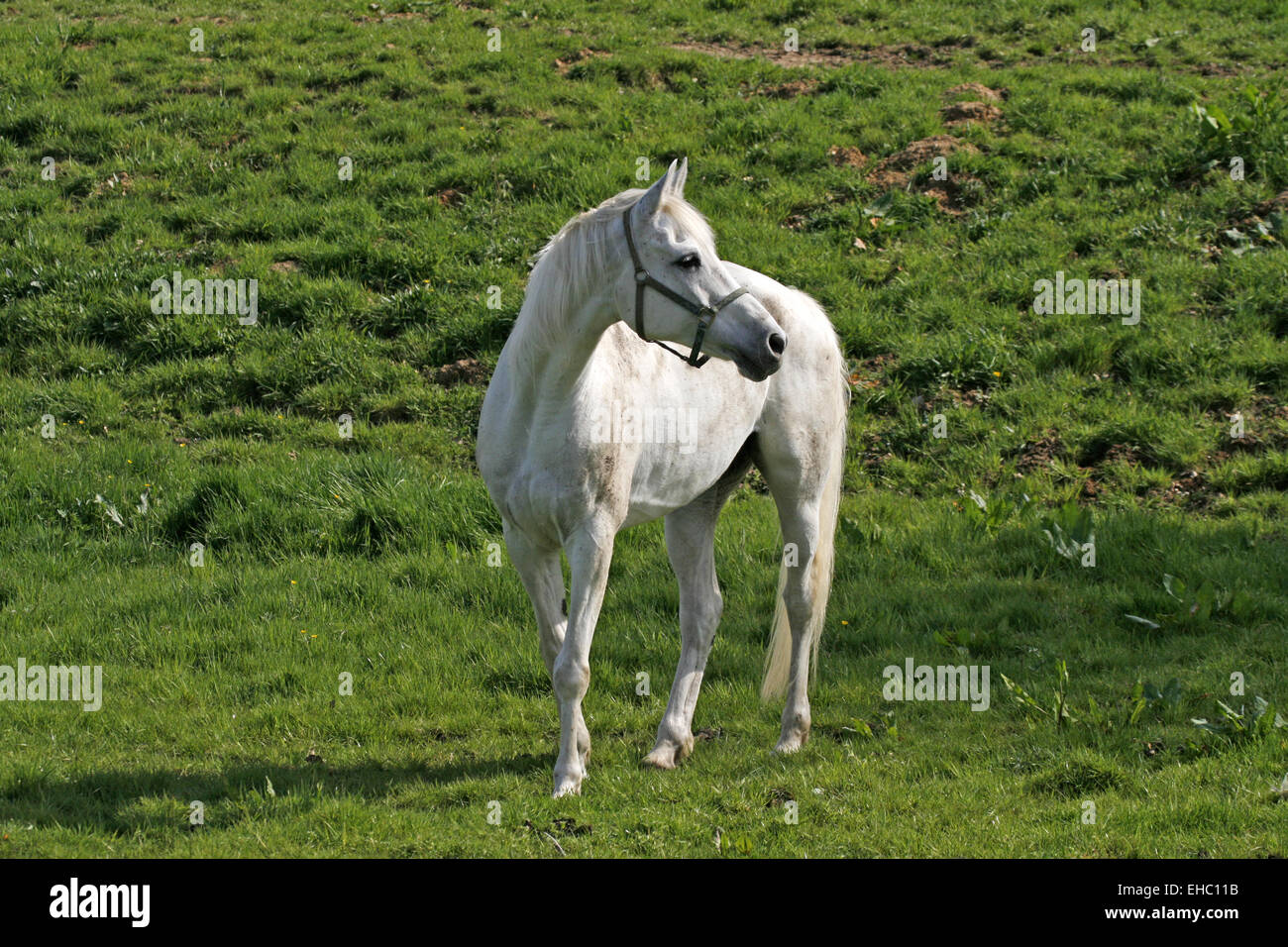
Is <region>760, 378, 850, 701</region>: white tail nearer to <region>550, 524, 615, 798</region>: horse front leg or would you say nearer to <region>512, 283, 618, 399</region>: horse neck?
<region>550, 524, 615, 798</region>: horse front leg

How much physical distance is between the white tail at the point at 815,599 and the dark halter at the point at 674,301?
195 cm

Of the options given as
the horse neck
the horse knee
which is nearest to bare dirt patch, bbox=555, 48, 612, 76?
the horse neck

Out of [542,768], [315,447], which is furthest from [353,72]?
[542,768]

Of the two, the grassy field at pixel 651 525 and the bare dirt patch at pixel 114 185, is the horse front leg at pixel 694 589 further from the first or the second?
the bare dirt patch at pixel 114 185

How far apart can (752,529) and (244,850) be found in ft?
15.5

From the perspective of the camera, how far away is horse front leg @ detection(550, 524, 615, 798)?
5594 mm

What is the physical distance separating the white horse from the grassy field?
1.89 feet

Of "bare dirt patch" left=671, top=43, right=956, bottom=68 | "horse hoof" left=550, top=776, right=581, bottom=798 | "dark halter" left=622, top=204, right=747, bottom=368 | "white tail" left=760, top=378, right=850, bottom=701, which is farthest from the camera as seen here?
"bare dirt patch" left=671, top=43, right=956, bottom=68

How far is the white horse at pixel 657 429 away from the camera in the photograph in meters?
5.23

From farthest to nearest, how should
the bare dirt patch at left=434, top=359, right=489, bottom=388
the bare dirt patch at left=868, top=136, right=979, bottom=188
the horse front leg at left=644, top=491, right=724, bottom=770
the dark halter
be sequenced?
the bare dirt patch at left=868, top=136, right=979, bottom=188 < the bare dirt patch at left=434, top=359, right=489, bottom=388 < the horse front leg at left=644, top=491, right=724, bottom=770 < the dark halter

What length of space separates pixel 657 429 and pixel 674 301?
939 millimetres

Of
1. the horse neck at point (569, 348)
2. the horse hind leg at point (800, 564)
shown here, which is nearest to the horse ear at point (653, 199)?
the horse neck at point (569, 348)

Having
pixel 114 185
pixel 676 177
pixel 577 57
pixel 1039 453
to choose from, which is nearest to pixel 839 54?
pixel 577 57
